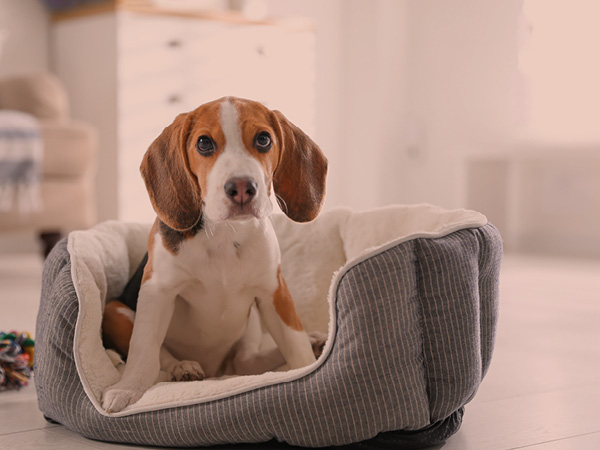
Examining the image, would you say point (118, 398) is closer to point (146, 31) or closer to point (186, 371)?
point (186, 371)

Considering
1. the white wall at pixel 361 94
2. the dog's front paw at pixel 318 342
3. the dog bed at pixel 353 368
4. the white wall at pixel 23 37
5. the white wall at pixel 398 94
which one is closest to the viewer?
the dog bed at pixel 353 368

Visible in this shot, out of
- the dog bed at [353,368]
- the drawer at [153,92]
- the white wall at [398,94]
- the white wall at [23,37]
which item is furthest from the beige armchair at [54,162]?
the dog bed at [353,368]

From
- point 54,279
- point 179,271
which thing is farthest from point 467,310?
point 54,279

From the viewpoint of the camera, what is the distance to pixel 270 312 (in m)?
1.43

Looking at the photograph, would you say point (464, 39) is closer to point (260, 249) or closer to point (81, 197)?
point (81, 197)

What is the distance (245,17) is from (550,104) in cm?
181

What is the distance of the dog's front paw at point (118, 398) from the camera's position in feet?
4.05

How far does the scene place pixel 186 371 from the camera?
141 centimetres

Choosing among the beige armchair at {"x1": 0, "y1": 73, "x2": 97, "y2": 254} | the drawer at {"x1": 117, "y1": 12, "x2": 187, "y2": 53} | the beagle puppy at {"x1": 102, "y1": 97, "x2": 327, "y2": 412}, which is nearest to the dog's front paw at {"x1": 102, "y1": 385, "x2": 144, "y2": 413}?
the beagle puppy at {"x1": 102, "y1": 97, "x2": 327, "y2": 412}

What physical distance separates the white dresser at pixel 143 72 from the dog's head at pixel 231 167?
9.92 feet

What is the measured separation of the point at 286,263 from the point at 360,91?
3.75 metres

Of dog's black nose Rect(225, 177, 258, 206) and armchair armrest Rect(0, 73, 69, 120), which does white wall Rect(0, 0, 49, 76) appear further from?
dog's black nose Rect(225, 177, 258, 206)

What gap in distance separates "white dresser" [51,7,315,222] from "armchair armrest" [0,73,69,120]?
1.40 ft

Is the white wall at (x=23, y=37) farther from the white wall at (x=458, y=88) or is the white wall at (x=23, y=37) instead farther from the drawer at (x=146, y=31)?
the white wall at (x=458, y=88)
